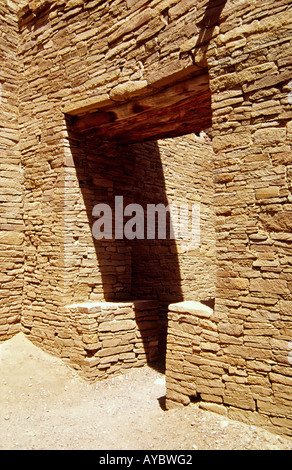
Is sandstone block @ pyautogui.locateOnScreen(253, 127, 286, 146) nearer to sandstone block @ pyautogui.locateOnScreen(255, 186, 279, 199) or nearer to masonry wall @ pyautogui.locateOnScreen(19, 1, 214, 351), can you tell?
sandstone block @ pyautogui.locateOnScreen(255, 186, 279, 199)

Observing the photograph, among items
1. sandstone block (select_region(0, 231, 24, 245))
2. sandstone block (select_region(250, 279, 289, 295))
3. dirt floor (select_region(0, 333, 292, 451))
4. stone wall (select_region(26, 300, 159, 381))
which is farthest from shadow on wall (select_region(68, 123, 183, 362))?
sandstone block (select_region(250, 279, 289, 295))

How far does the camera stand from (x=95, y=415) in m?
4.23

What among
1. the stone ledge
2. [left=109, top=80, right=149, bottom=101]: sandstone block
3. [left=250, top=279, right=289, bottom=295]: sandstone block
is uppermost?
[left=109, top=80, right=149, bottom=101]: sandstone block

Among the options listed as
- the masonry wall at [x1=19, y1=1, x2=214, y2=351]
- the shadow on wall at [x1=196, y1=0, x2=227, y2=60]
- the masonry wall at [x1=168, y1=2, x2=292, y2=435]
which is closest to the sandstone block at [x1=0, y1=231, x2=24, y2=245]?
the masonry wall at [x1=19, y1=1, x2=214, y2=351]

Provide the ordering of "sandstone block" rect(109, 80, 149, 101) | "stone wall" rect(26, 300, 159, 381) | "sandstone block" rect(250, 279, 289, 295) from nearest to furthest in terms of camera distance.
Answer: "sandstone block" rect(250, 279, 289, 295), "sandstone block" rect(109, 80, 149, 101), "stone wall" rect(26, 300, 159, 381)

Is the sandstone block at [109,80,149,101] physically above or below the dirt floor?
above

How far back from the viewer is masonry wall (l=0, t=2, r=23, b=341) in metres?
5.69

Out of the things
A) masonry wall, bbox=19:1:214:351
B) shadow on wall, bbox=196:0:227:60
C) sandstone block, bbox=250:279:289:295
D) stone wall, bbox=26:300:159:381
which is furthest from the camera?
stone wall, bbox=26:300:159:381

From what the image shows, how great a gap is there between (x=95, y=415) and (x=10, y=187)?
11.8ft

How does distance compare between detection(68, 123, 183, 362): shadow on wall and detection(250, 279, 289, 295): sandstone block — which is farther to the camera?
detection(68, 123, 183, 362): shadow on wall

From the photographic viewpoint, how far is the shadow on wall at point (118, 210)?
5703mm

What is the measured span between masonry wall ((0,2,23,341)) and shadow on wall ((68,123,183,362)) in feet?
3.53

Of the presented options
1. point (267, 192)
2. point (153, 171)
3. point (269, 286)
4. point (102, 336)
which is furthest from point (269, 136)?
point (153, 171)

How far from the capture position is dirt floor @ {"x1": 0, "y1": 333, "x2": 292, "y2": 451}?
340 centimetres
